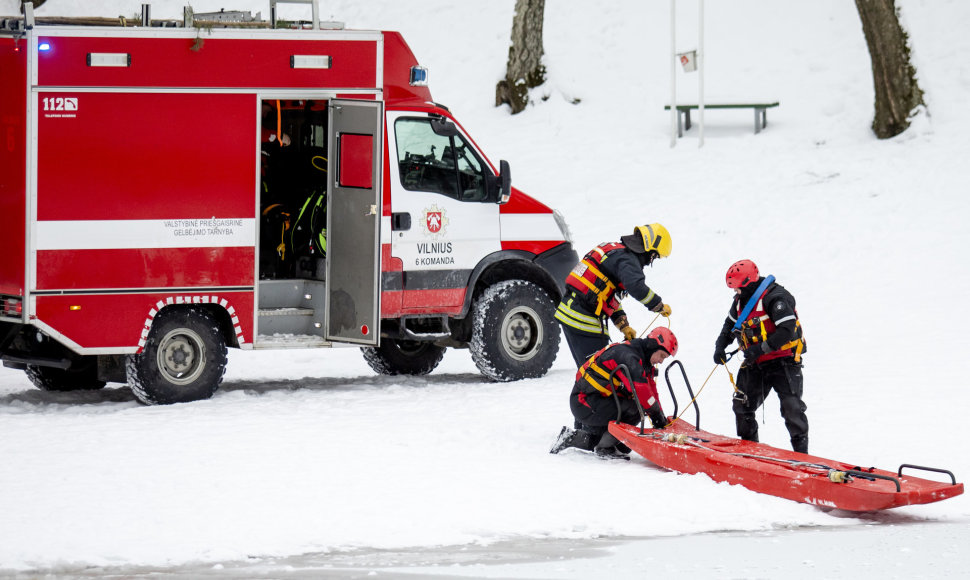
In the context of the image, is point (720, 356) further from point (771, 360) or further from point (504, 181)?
point (504, 181)

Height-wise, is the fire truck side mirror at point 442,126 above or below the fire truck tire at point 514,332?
above

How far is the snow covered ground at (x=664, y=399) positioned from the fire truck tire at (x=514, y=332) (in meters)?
0.27

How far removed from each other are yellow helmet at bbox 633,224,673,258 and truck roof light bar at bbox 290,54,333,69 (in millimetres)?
2969

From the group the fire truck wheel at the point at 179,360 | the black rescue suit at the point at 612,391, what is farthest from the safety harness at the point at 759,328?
the fire truck wheel at the point at 179,360

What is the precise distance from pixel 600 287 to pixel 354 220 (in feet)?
7.70

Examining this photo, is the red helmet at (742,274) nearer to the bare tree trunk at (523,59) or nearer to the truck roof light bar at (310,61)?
the truck roof light bar at (310,61)

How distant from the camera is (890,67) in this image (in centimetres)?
1822

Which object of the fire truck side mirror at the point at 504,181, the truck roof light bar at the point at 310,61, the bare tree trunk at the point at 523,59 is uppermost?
the bare tree trunk at the point at 523,59

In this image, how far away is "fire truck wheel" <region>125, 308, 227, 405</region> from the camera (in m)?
11.0

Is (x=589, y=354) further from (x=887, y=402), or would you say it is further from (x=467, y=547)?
(x=467, y=547)

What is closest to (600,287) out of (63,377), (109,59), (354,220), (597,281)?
(597,281)

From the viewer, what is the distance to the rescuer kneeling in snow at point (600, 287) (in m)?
10.4

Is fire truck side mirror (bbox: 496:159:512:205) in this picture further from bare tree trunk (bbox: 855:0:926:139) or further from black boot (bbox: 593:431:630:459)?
bare tree trunk (bbox: 855:0:926:139)

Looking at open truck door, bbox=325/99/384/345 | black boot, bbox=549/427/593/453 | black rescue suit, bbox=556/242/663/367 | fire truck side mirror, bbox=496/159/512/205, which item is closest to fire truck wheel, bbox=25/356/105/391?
open truck door, bbox=325/99/384/345
